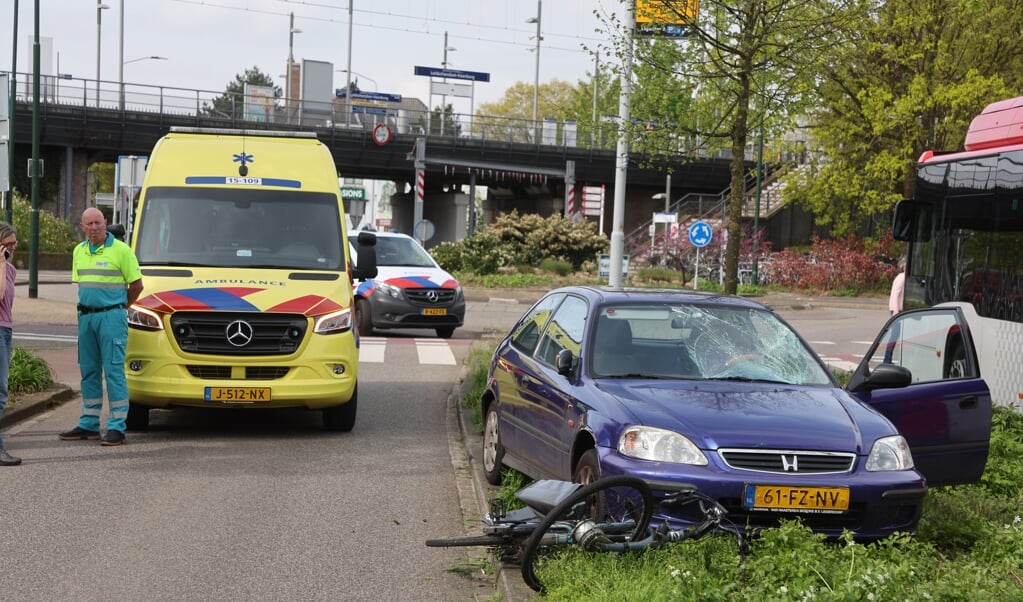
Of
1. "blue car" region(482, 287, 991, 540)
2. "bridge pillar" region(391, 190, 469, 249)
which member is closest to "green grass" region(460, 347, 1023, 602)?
"blue car" region(482, 287, 991, 540)

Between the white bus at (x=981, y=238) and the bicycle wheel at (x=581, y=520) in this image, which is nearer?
the bicycle wheel at (x=581, y=520)

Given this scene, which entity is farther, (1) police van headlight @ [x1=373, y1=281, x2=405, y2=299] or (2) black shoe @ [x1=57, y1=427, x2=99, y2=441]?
(1) police van headlight @ [x1=373, y1=281, x2=405, y2=299]

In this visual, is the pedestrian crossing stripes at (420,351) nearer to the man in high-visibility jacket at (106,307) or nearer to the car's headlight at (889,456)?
the man in high-visibility jacket at (106,307)

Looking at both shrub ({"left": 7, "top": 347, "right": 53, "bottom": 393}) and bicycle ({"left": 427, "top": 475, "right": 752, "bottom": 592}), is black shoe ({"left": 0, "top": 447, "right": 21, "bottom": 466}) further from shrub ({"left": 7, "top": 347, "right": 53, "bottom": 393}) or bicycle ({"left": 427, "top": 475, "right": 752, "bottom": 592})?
bicycle ({"left": 427, "top": 475, "right": 752, "bottom": 592})

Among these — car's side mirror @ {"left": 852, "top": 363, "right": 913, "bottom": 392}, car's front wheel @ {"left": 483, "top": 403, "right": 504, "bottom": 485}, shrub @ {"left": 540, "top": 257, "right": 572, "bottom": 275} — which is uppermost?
car's side mirror @ {"left": 852, "top": 363, "right": 913, "bottom": 392}

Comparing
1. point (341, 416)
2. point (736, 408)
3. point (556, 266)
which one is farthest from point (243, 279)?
point (556, 266)

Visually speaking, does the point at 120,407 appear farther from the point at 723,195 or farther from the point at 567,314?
the point at 723,195

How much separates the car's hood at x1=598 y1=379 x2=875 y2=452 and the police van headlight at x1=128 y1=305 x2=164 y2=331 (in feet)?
15.7

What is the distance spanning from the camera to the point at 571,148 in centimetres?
5759

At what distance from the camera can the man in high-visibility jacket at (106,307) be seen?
33.9 feet

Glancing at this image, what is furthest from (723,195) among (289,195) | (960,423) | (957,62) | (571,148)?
(960,423)

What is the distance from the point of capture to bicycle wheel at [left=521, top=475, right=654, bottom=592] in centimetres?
566

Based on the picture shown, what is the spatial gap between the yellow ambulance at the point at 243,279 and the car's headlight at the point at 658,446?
4936mm

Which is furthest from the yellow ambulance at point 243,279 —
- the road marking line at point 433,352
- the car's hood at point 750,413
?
the road marking line at point 433,352
